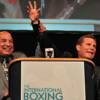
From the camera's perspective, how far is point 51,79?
311cm

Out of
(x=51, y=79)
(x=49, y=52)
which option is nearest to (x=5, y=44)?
(x=49, y=52)

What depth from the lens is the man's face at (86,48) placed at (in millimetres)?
3812

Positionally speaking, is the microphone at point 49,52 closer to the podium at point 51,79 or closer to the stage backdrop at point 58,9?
the podium at point 51,79

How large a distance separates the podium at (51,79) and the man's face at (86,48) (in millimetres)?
699

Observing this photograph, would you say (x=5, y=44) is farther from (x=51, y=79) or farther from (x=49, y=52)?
(x=51, y=79)

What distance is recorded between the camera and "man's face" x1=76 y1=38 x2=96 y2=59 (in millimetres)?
3812

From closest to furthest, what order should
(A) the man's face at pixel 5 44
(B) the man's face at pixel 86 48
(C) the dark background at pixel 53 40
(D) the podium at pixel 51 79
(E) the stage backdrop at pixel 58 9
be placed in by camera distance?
(D) the podium at pixel 51 79, (B) the man's face at pixel 86 48, (A) the man's face at pixel 5 44, (C) the dark background at pixel 53 40, (E) the stage backdrop at pixel 58 9

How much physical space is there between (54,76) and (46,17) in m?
2.05

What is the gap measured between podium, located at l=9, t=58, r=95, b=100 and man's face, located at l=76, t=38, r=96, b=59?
0.70 metres

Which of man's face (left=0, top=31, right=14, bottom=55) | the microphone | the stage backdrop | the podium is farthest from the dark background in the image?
the podium

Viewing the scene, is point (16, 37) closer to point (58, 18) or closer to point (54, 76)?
point (58, 18)

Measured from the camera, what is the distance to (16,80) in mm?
3094

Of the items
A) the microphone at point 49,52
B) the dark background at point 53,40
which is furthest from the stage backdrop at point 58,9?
the microphone at point 49,52

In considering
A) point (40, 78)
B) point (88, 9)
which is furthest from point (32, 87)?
point (88, 9)
